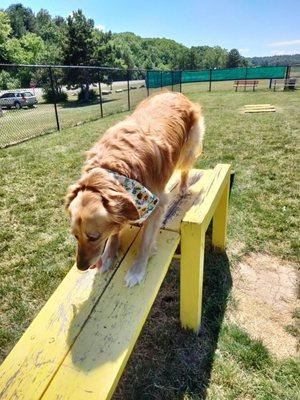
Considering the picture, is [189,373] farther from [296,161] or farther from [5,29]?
[5,29]

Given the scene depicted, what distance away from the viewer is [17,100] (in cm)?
2495

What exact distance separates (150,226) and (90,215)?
76 centimetres

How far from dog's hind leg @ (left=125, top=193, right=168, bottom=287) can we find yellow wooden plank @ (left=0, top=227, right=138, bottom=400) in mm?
195

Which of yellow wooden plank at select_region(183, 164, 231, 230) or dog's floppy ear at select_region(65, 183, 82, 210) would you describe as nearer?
dog's floppy ear at select_region(65, 183, 82, 210)

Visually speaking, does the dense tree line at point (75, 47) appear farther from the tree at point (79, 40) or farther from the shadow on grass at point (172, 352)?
the shadow on grass at point (172, 352)

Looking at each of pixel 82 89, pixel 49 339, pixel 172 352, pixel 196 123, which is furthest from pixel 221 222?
pixel 82 89

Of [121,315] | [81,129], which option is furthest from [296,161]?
[81,129]

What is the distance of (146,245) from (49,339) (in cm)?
93

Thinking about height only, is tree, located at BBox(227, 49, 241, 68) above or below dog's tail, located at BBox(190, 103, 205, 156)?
below

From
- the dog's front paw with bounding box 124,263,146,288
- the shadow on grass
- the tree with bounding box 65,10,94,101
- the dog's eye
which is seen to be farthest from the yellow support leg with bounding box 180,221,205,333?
the tree with bounding box 65,10,94,101

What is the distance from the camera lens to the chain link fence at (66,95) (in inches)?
611

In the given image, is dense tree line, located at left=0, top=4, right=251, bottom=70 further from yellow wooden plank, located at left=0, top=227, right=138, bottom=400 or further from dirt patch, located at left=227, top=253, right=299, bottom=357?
yellow wooden plank, located at left=0, top=227, right=138, bottom=400

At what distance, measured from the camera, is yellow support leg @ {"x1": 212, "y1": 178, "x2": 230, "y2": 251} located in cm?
383

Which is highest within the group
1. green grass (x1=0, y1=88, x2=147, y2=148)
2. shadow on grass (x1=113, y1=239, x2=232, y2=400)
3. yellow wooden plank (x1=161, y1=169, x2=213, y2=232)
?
yellow wooden plank (x1=161, y1=169, x2=213, y2=232)
